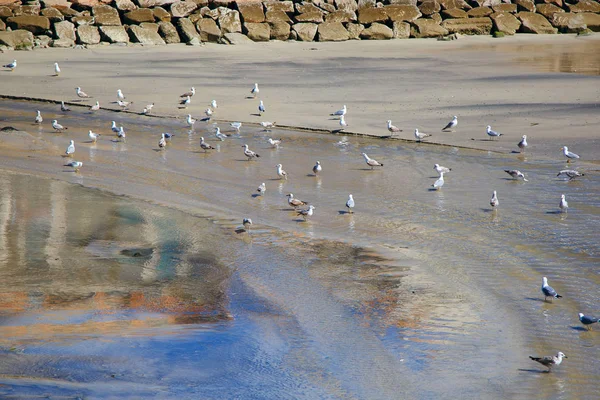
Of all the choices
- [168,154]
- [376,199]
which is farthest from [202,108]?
[376,199]

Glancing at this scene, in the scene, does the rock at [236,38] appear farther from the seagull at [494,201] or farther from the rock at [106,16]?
the seagull at [494,201]

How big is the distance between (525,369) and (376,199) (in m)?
6.25

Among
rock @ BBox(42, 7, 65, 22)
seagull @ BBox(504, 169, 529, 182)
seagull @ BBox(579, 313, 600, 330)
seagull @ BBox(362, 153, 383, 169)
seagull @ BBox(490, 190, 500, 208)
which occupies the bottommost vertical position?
seagull @ BBox(362, 153, 383, 169)

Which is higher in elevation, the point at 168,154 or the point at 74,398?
the point at 74,398

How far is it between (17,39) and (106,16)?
3.33m

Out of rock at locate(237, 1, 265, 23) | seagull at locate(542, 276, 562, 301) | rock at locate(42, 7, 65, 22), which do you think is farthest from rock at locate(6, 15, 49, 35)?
seagull at locate(542, 276, 562, 301)

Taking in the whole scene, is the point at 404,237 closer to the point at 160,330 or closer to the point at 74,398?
the point at 160,330

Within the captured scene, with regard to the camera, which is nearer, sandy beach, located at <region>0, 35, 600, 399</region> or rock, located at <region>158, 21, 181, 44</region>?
sandy beach, located at <region>0, 35, 600, 399</region>

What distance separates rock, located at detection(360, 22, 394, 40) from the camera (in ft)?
108

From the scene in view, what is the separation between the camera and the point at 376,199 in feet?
45.1

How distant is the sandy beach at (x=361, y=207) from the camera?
7.93 m

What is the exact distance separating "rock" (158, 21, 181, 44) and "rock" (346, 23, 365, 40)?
21.4ft

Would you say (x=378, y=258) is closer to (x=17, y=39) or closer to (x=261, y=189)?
(x=261, y=189)

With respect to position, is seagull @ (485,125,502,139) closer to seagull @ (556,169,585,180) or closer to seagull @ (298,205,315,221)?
seagull @ (556,169,585,180)
